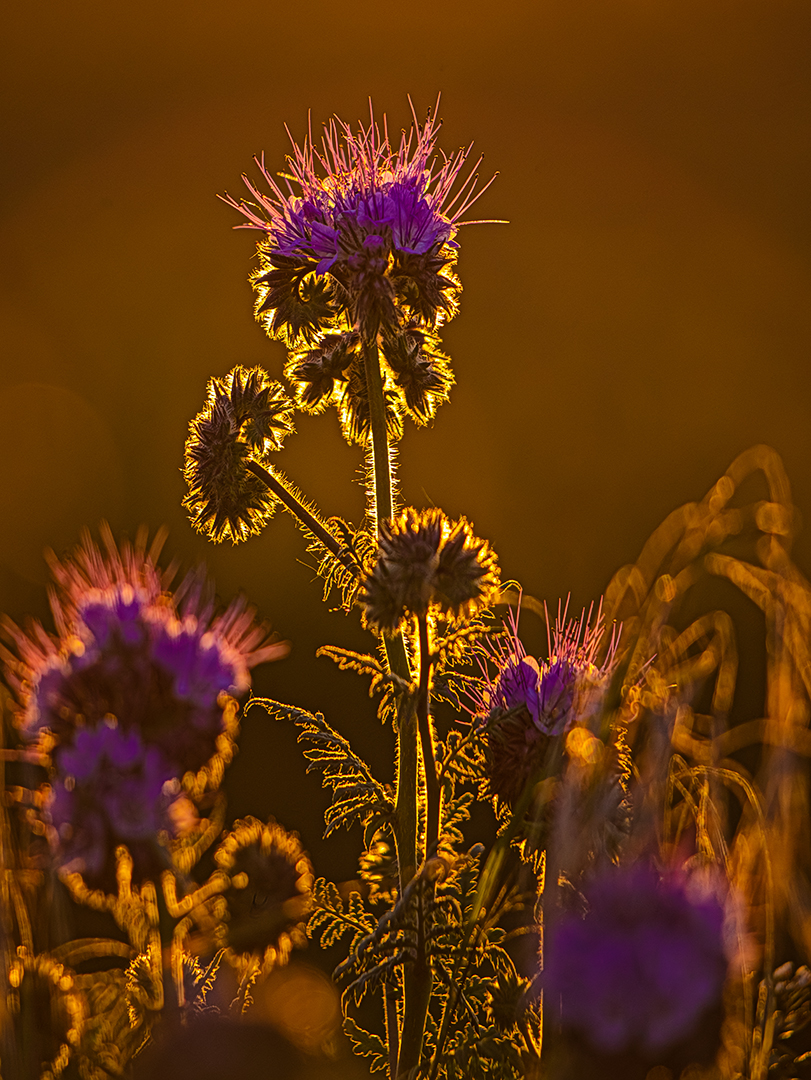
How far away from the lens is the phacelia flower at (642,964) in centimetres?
154

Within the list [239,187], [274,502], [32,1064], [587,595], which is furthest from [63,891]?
[239,187]

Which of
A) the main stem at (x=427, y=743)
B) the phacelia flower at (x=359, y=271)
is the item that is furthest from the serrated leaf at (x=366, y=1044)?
the phacelia flower at (x=359, y=271)

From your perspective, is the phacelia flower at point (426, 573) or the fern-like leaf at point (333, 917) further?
the fern-like leaf at point (333, 917)

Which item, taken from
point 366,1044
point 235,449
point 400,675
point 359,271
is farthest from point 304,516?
point 366,1044

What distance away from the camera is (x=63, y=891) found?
6.95 feet

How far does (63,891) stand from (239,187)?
28.0 ft

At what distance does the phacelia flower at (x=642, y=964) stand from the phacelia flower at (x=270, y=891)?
76cm

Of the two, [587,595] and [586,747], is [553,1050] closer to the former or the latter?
[586,747]

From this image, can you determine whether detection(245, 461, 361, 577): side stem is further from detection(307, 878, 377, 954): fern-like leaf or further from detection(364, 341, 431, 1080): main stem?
detection(307, 878, 377, 954): fern-like leaf

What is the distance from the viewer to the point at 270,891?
2414 millimetres

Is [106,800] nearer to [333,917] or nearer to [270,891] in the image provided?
[270,891]

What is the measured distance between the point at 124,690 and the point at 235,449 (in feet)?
2.94

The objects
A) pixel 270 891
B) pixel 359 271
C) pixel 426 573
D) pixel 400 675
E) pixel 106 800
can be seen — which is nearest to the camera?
pixel 106 800

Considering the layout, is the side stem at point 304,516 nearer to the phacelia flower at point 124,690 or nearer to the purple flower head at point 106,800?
the phacelia flower at point 124,690
